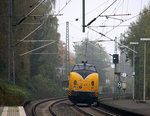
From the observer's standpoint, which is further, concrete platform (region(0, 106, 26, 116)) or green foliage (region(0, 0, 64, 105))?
green foliage (region(0, 0, 64, 105))

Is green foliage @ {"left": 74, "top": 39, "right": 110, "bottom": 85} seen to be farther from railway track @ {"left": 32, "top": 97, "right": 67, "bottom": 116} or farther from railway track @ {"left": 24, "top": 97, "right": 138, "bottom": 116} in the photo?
railway track @ {"left": 24, "top": 97, "right": 138, "bottom": 116}

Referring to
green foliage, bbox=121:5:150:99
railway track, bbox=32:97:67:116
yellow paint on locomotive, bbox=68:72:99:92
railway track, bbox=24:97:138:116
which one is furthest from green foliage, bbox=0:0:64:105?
green foliage, bbox=121:5:150:99

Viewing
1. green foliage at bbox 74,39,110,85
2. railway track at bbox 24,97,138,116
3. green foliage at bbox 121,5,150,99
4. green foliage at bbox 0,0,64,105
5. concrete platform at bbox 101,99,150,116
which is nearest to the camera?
concrete platform at bbox 101,99,150,116

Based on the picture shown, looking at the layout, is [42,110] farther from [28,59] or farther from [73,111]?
[28,59]

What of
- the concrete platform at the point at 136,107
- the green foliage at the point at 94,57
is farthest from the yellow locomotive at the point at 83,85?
the green foliage at the point at 94,57

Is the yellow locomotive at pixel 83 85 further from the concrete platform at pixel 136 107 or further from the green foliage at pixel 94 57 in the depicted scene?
the green foliage at pixel 94 57

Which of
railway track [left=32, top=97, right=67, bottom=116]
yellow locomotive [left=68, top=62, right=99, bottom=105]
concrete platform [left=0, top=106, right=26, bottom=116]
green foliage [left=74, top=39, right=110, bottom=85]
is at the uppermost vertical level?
green foliage [left=74, top=39, right=110, bottom=85]

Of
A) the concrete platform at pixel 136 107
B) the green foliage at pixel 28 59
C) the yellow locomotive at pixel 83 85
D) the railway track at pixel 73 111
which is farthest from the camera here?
the green foliage at pixel 28 59

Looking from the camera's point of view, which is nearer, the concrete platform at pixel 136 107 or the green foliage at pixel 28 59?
the concrete platform at pixel 136 107

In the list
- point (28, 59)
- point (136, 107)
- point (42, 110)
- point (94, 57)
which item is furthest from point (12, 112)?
point (94, 57)

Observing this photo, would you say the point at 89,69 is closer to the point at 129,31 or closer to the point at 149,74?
the point at 149,74

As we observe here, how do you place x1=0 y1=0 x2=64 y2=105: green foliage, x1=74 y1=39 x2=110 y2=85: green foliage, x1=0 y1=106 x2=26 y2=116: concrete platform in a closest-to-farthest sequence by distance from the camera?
x1=0 y1=106 x2=26 y2=116: concrete platform < x1=0 y1=0 x2=64 y2=105: green foliage < x1=74 y1=39 x2=110 y2=85: green foliage

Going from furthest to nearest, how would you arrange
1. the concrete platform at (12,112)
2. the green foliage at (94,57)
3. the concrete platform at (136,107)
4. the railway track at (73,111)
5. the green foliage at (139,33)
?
the green foliage at (94,57), the green foliage at (139,33), the railway track at (73,111), the concrete platform at (136,107), the concrete platform at (12,112)

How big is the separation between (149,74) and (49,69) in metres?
20.3
